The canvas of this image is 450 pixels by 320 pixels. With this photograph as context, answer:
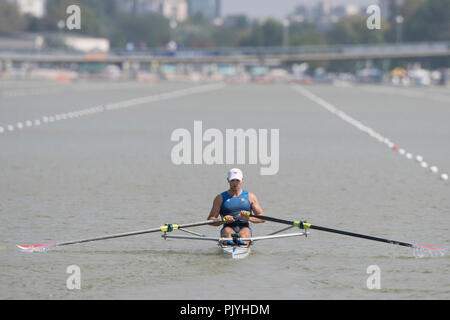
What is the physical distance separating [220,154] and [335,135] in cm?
1145

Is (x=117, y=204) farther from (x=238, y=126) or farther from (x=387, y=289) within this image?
(x=238, y=126)

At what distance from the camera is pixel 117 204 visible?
22.7m

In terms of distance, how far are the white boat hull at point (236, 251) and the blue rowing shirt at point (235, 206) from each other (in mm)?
A: 683

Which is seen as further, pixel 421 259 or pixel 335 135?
pixel 335 135

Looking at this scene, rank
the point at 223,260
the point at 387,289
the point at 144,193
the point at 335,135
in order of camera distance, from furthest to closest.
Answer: the point at 335,135 → the point at 144,193 → the point at 223,260 → the point at 387,289

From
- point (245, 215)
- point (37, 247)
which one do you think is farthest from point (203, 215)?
point (37, 247)

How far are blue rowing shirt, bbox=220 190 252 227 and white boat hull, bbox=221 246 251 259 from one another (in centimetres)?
68

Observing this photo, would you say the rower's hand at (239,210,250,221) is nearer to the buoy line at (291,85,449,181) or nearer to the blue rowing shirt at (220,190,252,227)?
the blue rowing shirt at (220,190,252,227)

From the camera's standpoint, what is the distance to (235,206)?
17.4 meters

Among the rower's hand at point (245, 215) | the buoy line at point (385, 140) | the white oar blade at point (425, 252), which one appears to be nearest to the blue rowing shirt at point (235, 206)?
the rower's hand at point (245, 215)

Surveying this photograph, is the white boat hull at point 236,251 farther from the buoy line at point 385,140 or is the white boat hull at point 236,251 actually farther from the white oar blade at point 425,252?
the buoy line at point 385,140

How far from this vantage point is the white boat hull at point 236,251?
1653 centimetres
